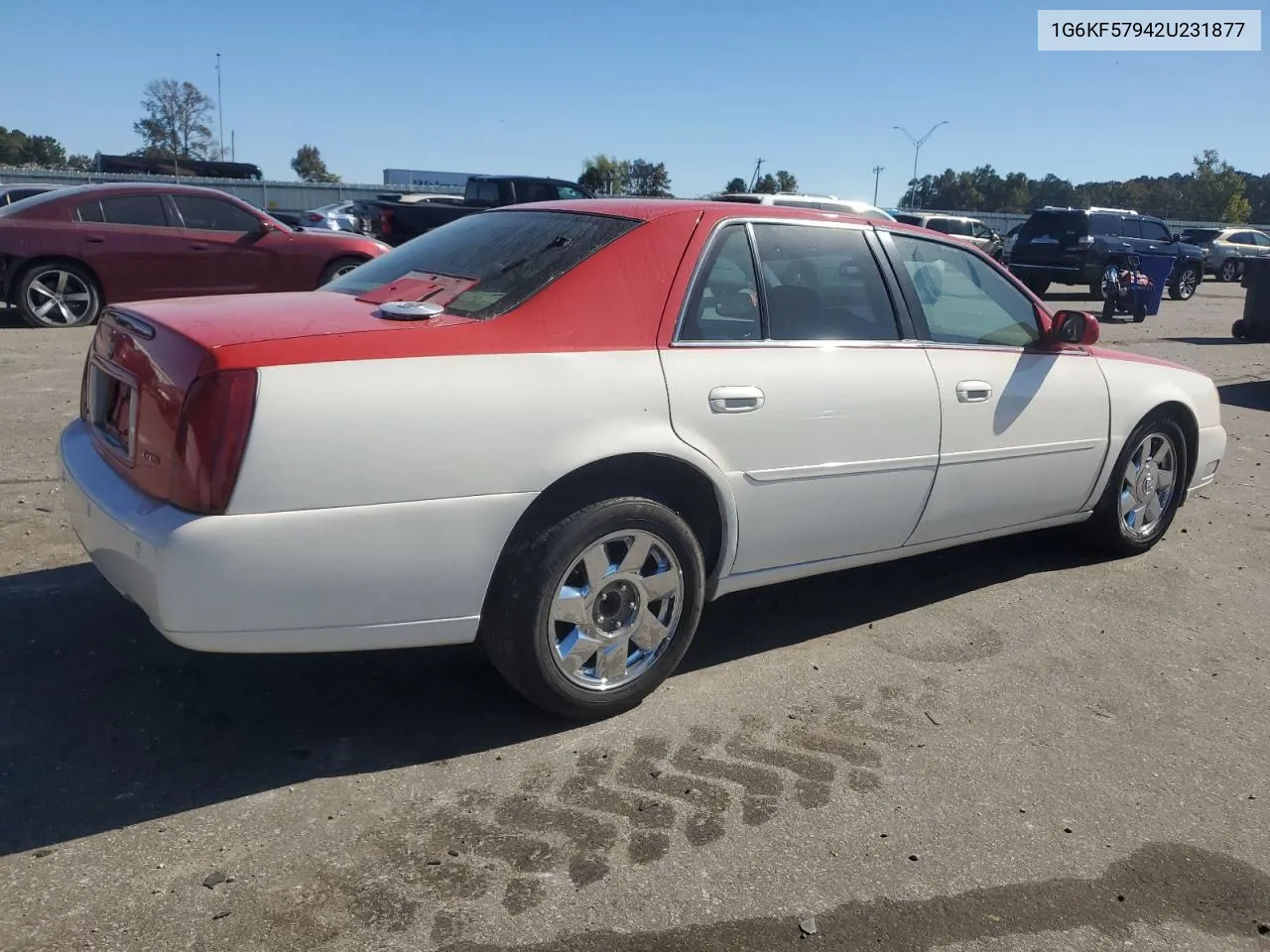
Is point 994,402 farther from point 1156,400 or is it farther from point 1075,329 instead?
point 1156,400

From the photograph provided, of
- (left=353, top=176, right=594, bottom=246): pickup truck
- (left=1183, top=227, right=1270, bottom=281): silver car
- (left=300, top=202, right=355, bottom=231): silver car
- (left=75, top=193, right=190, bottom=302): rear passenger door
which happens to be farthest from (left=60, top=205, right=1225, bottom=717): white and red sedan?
(left=1183, top=227, right=1270, bottom=281): silver car

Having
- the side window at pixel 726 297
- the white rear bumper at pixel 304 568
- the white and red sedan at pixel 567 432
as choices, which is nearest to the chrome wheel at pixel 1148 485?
the white and red sedan at pixel 567 432

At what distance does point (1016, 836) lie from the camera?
2.91m

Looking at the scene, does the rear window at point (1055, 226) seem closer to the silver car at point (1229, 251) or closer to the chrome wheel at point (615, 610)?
the silver car at point (1229, 251)

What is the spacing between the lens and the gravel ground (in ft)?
8.18

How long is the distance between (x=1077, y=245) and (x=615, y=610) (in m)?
19.3

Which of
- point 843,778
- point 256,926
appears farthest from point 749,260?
point 256,926

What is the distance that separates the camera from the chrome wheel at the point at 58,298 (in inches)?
422

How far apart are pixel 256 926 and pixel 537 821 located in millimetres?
743

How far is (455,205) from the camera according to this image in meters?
20.2

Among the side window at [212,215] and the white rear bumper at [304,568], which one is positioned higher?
the side window at [212,215]

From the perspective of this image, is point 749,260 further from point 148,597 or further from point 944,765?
point 148,597

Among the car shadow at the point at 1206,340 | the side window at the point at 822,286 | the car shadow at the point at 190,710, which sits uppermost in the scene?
the side window at the point at 822,286

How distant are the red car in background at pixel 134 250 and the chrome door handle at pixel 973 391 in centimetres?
803
